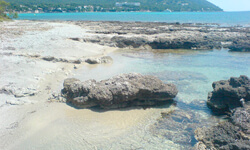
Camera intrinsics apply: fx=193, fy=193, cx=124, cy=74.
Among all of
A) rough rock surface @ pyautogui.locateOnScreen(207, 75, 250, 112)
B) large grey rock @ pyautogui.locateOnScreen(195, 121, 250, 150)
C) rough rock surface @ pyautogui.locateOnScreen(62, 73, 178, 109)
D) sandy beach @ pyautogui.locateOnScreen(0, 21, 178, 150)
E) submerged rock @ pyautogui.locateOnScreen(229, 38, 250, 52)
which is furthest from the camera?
submerged rock @ pyautogui.locateOnScreen(229, 38, 250, 52)

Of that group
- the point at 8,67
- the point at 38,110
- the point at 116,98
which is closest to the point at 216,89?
the point at 116,98

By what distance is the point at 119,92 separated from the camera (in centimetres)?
707

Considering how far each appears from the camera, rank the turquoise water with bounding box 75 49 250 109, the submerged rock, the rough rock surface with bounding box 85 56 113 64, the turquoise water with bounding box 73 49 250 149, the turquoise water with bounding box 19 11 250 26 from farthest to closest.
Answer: the turquoise water with bounding box 19 11 250 26 < the submerged rock < the rough rock surface with bounding box 85 56 113 64 < the turquoise water with bounding box 75 49 250 109 < the turquoise water with bounding box 73 49 250 149

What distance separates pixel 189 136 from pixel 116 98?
278cm

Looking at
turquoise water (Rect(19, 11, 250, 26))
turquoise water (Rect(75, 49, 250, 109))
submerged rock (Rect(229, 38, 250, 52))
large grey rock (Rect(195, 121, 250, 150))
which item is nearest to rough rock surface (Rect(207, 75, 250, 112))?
turquoise water (Rect(75, 49, 250, 109))

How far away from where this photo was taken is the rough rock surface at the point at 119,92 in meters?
7.07

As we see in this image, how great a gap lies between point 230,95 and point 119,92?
4292 millimetres

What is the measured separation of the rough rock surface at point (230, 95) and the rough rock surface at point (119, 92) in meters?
1.65

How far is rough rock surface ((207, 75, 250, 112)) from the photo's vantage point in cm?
722

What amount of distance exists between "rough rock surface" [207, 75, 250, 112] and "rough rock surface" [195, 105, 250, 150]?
161cm

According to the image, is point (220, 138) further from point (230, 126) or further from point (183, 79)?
point (183, 79)

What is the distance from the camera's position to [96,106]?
7.38m

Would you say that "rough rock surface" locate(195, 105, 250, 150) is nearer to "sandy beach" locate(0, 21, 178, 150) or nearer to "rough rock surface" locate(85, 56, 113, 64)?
"sandy beach" locate(0, 21, 178, 150)

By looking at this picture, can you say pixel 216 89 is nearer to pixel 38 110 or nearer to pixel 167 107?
pixel 167 107
